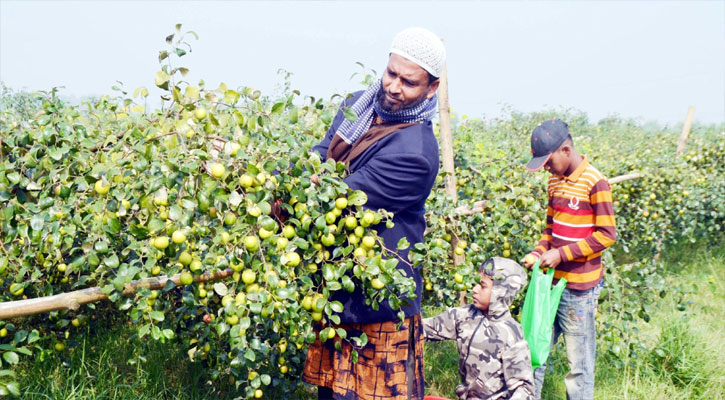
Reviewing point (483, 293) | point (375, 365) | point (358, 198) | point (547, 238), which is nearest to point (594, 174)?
point (547, 238)

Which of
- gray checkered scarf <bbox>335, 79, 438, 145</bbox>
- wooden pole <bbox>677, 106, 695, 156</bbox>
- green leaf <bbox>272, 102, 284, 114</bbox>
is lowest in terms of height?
green leaf <bbox>272, 102, 284, 114</bbox>

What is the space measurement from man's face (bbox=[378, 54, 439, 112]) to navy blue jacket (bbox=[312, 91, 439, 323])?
92 millimetres

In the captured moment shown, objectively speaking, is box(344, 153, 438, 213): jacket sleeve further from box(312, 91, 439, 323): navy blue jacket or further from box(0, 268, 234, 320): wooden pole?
box(0, 268, 234, 320): wooden pole

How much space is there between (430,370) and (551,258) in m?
1.17

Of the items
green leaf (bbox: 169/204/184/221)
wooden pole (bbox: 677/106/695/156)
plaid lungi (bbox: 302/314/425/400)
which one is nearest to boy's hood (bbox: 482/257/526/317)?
plaid lungi (bbox: 302/314/425/400)

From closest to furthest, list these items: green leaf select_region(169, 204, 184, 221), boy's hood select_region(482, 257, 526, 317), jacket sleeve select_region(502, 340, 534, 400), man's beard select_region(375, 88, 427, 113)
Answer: green leaf select_region(169, 204, 184, 221) → man's beard select_region(375, 88, 427, 113) → jacket sleeve select_region(502, 340, 534, 400) → boy's hood select_region(482, 257, 526, 317)

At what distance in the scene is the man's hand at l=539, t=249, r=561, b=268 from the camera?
2.66m

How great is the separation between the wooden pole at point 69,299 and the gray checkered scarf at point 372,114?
0.64 meters

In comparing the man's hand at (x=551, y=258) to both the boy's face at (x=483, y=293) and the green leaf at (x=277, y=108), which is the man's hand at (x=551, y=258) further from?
the green leaf at (x=277, y=108)

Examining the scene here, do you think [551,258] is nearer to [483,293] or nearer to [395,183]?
[483,293]

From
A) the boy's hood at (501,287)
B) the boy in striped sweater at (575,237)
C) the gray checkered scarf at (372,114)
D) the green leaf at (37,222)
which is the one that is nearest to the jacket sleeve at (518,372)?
the boy's hood at (501,287)

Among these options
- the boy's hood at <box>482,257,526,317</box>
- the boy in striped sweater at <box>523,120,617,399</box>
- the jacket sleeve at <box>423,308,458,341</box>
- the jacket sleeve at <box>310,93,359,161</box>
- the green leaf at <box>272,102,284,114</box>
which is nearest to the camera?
the green leaf at <box>272,102,284,114</box>

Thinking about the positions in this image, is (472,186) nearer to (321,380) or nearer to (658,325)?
(321,380)

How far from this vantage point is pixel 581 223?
2.70m
